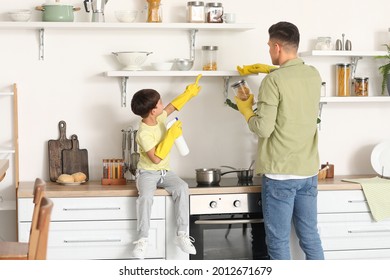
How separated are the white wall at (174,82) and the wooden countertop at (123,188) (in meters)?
0.28

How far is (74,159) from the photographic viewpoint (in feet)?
16.8

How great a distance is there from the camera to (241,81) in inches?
193

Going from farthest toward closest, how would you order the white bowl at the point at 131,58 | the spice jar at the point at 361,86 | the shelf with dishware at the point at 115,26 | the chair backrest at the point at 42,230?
the spice jar at the point at 361,86 < the white bowl at the point at 131,58 < the shelf with dishware at the point at 115,26 < the chair backrest at the point at 42,230

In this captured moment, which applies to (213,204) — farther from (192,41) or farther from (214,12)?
(214,12)

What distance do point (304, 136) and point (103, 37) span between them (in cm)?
140

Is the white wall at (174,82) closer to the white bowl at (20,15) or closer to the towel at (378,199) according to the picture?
the white bowl at (20,15)

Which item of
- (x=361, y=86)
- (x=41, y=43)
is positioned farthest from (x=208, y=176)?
(x=41, y=43)

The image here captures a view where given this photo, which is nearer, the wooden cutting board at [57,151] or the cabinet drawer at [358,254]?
the cabinet drawer at [358,254]

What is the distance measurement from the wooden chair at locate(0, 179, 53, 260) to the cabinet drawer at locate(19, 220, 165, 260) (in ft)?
3.84

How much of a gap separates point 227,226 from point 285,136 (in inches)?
25.5

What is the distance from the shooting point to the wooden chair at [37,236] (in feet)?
9.20

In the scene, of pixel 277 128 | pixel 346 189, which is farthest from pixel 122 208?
pixel 346 189

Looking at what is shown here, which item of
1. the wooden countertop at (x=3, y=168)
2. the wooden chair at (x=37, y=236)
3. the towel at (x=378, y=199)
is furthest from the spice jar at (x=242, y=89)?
the wooden chair at (x=37, y=236)
